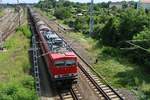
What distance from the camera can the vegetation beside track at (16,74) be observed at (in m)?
20.2

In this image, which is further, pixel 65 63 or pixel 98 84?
pixel 98 84

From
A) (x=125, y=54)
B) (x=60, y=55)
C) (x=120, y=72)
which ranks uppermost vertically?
(x=60, y=55)

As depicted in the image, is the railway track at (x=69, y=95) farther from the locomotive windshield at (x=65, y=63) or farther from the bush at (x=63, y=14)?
the bush at (x=63, y=14)

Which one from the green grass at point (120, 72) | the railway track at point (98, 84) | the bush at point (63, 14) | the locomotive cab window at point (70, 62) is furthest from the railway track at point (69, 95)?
the bush at point (63, 14)

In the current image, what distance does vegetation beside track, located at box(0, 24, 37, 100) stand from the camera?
2022cm

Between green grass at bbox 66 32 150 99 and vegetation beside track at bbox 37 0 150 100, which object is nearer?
green grass at bbox 66 32 150 99

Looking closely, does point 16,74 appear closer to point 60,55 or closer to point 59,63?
point 60,55

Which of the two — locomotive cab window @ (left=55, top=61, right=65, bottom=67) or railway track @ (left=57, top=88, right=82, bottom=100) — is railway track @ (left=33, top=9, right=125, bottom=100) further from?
locomotive cab window @ (left=55, top=61, right=65, bottom=67)

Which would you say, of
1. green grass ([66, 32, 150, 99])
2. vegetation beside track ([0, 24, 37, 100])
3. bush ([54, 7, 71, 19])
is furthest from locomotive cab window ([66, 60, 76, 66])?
bush ([54, 7, 71, 19])

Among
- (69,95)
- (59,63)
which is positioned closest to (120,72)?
(69,95)

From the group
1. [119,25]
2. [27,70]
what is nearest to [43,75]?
[27,70]

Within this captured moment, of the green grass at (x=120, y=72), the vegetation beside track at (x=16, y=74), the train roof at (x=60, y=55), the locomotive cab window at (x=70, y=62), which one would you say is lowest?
the green grass at (x=120, y=72)

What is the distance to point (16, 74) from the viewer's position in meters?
29.3

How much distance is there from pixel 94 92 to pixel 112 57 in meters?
13.4
